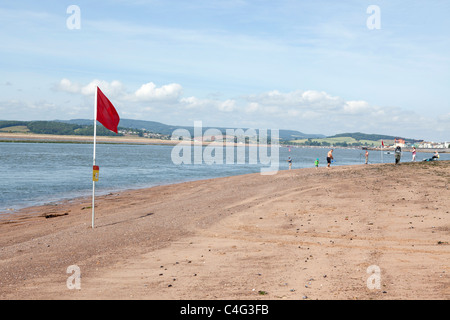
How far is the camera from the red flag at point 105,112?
14.7 m

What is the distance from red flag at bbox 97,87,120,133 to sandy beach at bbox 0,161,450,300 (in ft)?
13.6

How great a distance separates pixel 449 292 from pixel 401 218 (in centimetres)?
749

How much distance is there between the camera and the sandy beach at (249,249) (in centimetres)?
819

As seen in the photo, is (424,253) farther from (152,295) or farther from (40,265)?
(40,265)

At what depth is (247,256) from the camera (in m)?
10.7

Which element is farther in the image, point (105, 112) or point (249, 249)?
point (105, 112)

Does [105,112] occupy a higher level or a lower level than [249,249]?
higher

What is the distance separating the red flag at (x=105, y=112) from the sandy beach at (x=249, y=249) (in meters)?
4.15

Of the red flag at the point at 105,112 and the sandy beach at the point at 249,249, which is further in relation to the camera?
the red flag at the point at 105,112

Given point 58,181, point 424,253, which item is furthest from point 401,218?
point 58,181

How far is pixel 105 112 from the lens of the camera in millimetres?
15117

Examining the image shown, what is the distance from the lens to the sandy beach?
8188 millimetres

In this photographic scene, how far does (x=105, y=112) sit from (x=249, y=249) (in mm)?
8019

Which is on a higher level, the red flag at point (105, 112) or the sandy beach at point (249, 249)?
the red flag at point (105, 112)
